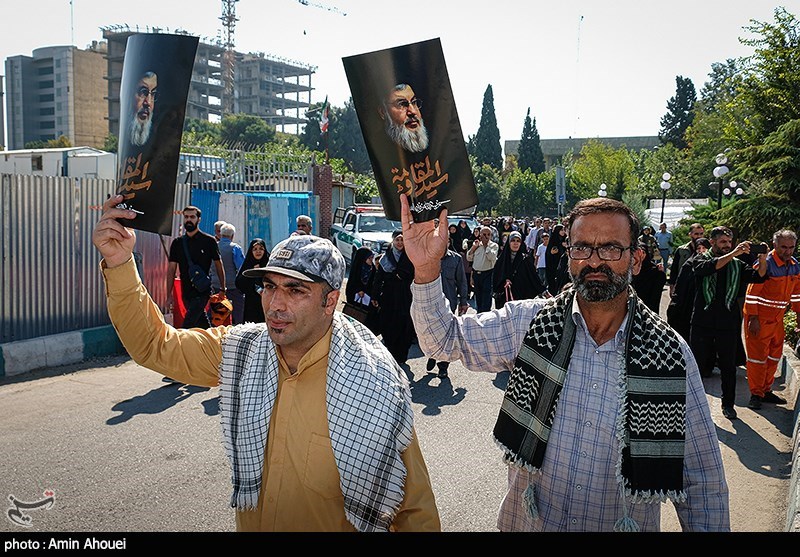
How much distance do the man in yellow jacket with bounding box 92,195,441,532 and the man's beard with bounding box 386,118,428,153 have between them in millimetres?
550

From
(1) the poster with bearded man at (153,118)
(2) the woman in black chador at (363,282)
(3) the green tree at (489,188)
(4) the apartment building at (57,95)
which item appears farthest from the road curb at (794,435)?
(4) the apartment building at (57,95)

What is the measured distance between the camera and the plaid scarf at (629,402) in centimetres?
238

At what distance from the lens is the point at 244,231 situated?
18062 millimetres

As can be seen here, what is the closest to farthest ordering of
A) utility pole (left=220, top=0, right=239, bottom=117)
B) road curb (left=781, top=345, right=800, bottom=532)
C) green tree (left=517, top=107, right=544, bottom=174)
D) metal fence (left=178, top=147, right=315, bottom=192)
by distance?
road curb (left=781, top=345, right=800, bottom=532), metal fence (left=178, top=147, right=315, bottom=192), green tree (left=517, top=107, right=544, bottom=174), utility pole (left=220, top=0, right=239, bottom=117)

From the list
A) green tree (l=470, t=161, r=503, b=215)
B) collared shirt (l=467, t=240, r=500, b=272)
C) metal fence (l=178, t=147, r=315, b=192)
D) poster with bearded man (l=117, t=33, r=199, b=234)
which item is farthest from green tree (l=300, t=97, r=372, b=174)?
poster with bearded man (l=117, t=33, r=199, b=234)

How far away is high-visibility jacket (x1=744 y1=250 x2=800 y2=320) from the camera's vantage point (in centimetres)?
812

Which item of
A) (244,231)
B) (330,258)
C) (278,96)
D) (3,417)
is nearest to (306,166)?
(244,231)

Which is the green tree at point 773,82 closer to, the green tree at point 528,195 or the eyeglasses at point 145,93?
the eyeglasses at point 145,93

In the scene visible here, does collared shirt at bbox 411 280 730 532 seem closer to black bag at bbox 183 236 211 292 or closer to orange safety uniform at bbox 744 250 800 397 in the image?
orange safety uniform at bbox 744 250 800 397

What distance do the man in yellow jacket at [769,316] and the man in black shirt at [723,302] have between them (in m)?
0.23

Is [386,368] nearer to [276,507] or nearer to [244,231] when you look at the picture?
[276,507]

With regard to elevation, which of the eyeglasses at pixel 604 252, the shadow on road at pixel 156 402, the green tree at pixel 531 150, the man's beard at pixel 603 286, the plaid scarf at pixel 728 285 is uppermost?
the green tree at pixel 531 150

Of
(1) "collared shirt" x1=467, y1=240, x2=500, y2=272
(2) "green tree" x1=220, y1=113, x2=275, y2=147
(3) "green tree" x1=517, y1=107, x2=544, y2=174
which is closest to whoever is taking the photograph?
(1) "collared shirt" x1=467, y1=240, x2=500, y2=272

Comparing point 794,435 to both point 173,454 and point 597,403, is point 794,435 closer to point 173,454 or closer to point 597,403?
point 597,403
